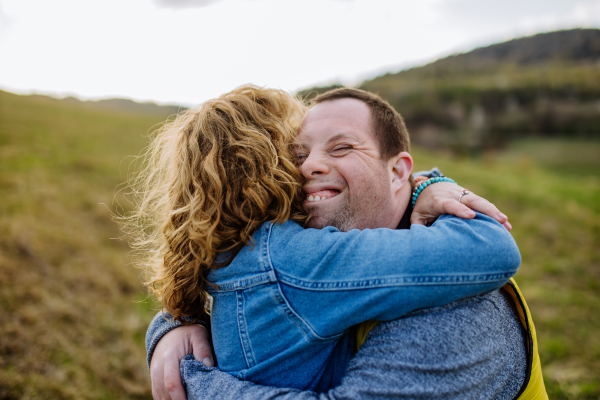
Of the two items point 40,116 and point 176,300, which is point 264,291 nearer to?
point 176,300

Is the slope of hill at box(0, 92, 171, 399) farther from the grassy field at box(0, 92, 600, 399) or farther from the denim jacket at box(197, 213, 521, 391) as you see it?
the denim jacket at box(197, 213, 521, 391)

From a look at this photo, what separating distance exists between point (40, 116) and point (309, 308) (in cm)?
2177

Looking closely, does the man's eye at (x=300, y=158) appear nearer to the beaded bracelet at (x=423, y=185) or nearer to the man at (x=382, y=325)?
the man at (x=382, y=325)

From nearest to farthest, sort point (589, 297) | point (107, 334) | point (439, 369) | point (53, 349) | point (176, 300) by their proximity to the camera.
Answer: point (439, 369) → point (176, 300) → point (53, 349) → point (107, 334) → point (589, 297)

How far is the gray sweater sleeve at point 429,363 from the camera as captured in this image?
138 centimetres

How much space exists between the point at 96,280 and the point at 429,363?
5.57 m

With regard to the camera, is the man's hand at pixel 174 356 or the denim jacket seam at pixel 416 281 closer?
the denim jacket seam at pixel 416 281

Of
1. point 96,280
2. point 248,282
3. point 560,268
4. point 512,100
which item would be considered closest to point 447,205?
point 248,282

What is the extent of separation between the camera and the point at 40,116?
17797 mm

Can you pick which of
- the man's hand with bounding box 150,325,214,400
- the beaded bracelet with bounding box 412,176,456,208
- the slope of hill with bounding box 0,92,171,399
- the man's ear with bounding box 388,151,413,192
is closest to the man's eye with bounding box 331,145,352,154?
the man's ear with bounding box 388,151,413,192

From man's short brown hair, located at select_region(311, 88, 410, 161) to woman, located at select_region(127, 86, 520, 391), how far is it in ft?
1.46

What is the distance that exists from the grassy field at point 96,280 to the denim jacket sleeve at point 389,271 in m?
2.43

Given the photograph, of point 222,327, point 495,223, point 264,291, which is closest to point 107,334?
point 222,327

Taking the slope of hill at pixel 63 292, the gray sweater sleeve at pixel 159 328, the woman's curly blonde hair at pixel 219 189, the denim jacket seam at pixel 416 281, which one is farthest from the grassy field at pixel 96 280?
the denim jacket seam at pixel 416 281
